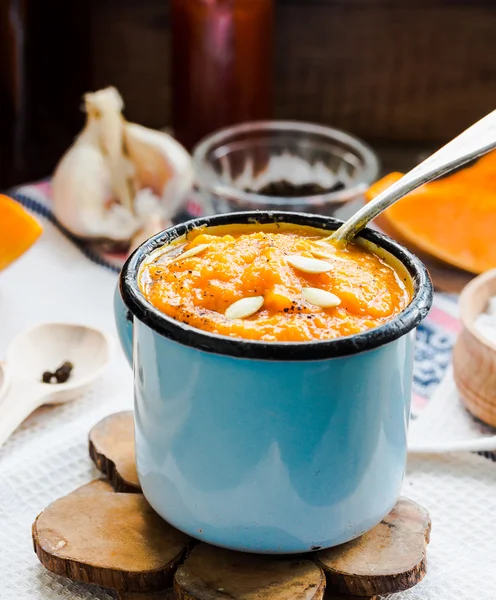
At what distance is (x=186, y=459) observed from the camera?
28.9 inches

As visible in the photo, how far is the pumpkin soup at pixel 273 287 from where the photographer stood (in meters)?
0.70

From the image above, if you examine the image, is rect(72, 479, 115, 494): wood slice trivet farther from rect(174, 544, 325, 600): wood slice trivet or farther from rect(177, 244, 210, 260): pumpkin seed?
rect(177, 244, 210, 260): pumpkin seed

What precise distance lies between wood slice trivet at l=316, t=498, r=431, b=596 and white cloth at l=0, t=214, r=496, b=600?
0.14ft

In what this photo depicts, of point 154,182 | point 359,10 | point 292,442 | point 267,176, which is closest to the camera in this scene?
point 292,442

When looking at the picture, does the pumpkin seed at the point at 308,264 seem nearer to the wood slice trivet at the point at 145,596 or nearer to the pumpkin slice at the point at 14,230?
the wood slice trivet at the point at 145,596

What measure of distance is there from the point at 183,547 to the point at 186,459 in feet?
0.32

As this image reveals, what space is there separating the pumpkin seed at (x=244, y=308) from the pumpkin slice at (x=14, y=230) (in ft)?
2.00

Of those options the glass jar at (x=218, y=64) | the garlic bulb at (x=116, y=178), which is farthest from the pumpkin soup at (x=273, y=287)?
the glass jar at (x=218, y=64)

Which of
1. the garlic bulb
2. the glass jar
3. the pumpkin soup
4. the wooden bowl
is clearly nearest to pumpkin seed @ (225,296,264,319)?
the pumpkin soup

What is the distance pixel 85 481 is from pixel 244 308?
0.33 metres

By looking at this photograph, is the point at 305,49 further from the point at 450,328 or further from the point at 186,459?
the point at 186,459

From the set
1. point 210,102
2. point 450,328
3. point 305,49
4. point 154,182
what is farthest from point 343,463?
point 305,49

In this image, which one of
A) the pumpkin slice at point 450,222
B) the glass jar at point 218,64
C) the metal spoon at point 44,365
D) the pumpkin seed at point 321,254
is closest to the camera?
the pumpkin seed at point 321,254

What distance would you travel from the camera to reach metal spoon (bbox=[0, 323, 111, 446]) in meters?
1.00
